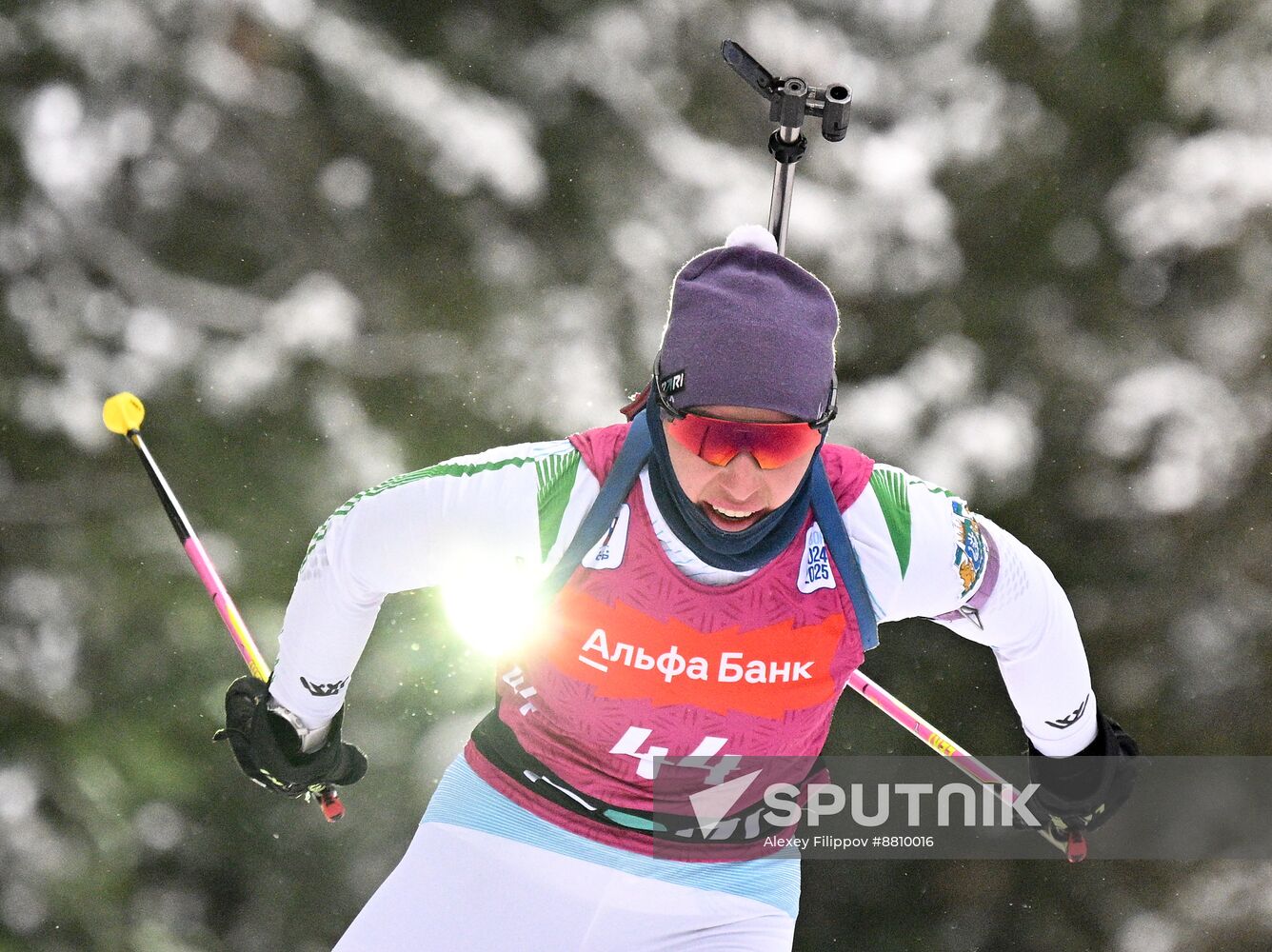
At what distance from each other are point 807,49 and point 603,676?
13.8 ft

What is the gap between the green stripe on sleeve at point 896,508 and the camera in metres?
2.03

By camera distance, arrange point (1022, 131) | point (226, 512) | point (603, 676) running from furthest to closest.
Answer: point (226, 512), point (1022, 131), point (603, 676)

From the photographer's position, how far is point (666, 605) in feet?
6.55

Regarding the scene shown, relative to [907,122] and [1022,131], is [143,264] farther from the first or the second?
[1022,131]

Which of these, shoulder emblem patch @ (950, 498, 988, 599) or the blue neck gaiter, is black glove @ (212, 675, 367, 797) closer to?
the blue neck gaiter

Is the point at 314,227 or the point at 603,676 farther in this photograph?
the point at 314,227

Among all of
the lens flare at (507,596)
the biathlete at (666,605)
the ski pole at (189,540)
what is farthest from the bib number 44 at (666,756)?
the ski pole at (189,540)

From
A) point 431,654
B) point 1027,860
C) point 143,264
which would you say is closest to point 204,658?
point 431,654

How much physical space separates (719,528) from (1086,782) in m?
0.97

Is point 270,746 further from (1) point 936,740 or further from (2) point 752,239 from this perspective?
(1) point 936,740

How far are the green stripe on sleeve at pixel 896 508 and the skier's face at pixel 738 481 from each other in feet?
0.60

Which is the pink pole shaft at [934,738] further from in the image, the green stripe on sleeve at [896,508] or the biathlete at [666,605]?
the green stripe on sleeve at [896,508]

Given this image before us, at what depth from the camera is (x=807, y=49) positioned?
5520mm
